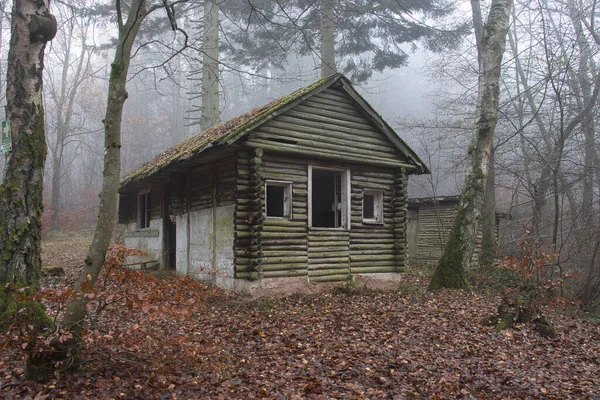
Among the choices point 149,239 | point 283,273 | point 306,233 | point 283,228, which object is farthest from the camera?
point 149,239

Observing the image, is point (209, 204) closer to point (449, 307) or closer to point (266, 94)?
A: point (449, 307)

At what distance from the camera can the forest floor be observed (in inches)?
194

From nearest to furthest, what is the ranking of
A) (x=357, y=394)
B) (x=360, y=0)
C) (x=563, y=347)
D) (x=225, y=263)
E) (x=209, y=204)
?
1. (x=357, y=394)
2. (x=563, y=347)
3. (x=225, y=263)
4. (x=209, y=204)
5. (x=360, y=0)

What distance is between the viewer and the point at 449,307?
9.62 metres

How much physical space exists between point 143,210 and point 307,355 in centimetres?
1170

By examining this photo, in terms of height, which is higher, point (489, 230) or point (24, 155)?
point (24, 155)

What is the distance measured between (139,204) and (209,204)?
612cm

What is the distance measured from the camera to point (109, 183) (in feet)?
16.3

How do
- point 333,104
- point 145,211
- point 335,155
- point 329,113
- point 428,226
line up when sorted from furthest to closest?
point 428,226
point 145,211
point 333,104
point 329,113
point 335,155

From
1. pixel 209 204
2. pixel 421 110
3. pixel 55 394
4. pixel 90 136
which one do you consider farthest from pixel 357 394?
pixel 421 110

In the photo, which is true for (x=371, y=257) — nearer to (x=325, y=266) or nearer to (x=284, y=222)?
(x=325, y=266)

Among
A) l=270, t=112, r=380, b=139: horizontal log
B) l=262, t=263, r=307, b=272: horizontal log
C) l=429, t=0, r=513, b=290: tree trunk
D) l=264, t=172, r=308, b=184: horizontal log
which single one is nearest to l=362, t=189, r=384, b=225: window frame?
l=270, t=112, r=380, b=139: horizontal log

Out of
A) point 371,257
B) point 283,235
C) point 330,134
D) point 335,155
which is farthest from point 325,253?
point 330,134

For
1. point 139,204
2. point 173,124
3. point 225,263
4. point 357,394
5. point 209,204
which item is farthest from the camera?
point 173,124
